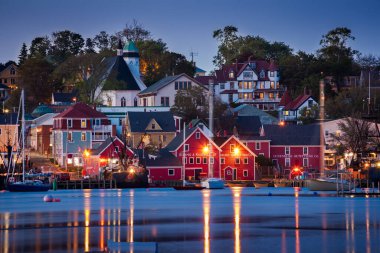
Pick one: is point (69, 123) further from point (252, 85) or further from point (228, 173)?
point (252, 85)

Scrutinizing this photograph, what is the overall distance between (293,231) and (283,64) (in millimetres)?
135740

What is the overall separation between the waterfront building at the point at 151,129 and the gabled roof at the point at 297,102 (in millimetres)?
28837

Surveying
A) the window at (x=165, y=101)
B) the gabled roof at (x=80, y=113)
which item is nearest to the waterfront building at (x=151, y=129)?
the gabled roof at (x=80, y=113)

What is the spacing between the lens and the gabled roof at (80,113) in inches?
5965

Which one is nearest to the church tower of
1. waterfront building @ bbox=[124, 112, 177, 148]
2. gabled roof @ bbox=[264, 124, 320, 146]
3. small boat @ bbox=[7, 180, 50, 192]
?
waterfront building @ bbox=[124, 112, 177, 148]

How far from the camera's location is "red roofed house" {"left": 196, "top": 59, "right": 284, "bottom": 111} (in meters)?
190

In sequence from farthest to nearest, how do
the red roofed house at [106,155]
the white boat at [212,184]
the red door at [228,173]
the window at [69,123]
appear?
the window at [69,123] < the red door at [228,173] < the red roofed house at [106,155] < the white boat at [212,184]

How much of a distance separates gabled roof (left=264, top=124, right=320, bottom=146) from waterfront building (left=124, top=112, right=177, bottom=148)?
12.8m

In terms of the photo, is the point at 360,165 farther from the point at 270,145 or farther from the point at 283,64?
the point at 283,64

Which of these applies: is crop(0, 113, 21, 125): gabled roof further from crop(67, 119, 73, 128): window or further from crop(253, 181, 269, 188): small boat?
crop(253, 181, 269, 188): small boat

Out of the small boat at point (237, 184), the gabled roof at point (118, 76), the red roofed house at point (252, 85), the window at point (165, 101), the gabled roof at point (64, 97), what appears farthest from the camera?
the red roofed house at point (252, 85)

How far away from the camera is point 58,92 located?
623ft

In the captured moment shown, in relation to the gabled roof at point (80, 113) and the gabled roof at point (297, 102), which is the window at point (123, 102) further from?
the gabled roof at point (297, 102)

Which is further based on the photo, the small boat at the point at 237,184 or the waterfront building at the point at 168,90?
the waterfront building at the point at 168,90
